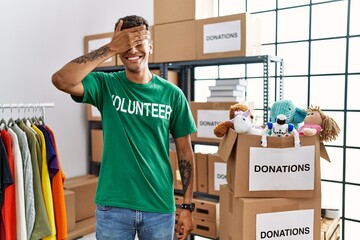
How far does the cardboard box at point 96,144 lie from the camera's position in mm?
3178

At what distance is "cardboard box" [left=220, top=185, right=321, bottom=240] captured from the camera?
1.52 m

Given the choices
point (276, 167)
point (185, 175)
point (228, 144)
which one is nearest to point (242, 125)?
point (228, 144)

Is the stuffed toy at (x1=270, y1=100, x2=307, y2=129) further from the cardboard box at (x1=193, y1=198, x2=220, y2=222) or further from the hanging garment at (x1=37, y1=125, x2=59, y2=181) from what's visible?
the hanging garment at (x1=37, y1=125, x2=59, y2=181)

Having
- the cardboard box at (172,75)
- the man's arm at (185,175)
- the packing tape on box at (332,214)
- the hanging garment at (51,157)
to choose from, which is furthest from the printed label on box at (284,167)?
the cardboard box at (172,75)

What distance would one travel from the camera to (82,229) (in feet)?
8.71

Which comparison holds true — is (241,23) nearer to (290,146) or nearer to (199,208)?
(290,146)

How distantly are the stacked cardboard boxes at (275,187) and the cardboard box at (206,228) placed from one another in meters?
0.87

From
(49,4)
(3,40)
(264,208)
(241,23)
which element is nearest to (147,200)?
(264,208)

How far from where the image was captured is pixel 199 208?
98.0 inches

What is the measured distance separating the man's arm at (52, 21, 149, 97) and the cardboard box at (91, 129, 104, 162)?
1.96 m

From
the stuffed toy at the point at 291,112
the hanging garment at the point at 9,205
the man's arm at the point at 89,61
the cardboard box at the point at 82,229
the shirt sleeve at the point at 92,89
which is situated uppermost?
the man's arm at the point at 89,61

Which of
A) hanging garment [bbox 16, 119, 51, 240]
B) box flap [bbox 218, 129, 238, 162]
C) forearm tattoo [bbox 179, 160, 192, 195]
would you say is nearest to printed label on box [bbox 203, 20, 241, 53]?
box flap [bbox 218, 129, 238, 162]

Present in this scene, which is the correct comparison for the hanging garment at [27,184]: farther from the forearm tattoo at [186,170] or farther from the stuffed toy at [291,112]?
the stuffed toy at [291,112]

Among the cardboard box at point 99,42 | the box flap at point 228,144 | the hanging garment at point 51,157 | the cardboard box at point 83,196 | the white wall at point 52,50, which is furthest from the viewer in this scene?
the cardboard box at point 99,42
